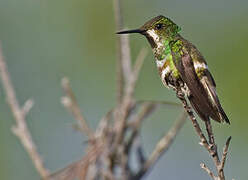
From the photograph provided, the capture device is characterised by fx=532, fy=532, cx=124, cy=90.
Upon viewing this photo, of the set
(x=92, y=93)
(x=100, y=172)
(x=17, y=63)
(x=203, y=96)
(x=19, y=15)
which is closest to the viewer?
(x=203, y=96)

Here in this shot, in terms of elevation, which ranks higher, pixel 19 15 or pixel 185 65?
pixel 185 65

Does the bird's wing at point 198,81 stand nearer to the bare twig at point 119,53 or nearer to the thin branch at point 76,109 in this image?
the bare twig at point 119,53

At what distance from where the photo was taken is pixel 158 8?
234 inches

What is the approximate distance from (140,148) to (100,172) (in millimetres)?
299

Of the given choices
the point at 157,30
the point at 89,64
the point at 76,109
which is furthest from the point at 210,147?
the point at 89,64

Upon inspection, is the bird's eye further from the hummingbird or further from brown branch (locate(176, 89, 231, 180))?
brown branch (locate(176, 89, 231, 180))

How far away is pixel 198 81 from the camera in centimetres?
253

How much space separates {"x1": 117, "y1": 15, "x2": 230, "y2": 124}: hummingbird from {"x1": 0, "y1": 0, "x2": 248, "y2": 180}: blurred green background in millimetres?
2208

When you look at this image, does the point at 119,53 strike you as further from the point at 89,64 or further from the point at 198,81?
the point at 89,64

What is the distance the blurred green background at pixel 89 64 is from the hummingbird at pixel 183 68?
2.21 m

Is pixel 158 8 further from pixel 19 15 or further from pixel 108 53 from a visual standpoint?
pixel 19 15

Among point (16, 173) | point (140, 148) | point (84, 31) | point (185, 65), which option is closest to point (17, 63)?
point (84, 31)

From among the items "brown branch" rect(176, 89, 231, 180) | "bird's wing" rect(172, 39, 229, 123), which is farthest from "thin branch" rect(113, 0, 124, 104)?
"brown branch" rect(176, 89, 231, 180)

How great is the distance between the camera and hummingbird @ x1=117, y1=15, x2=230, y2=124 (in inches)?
96.5
